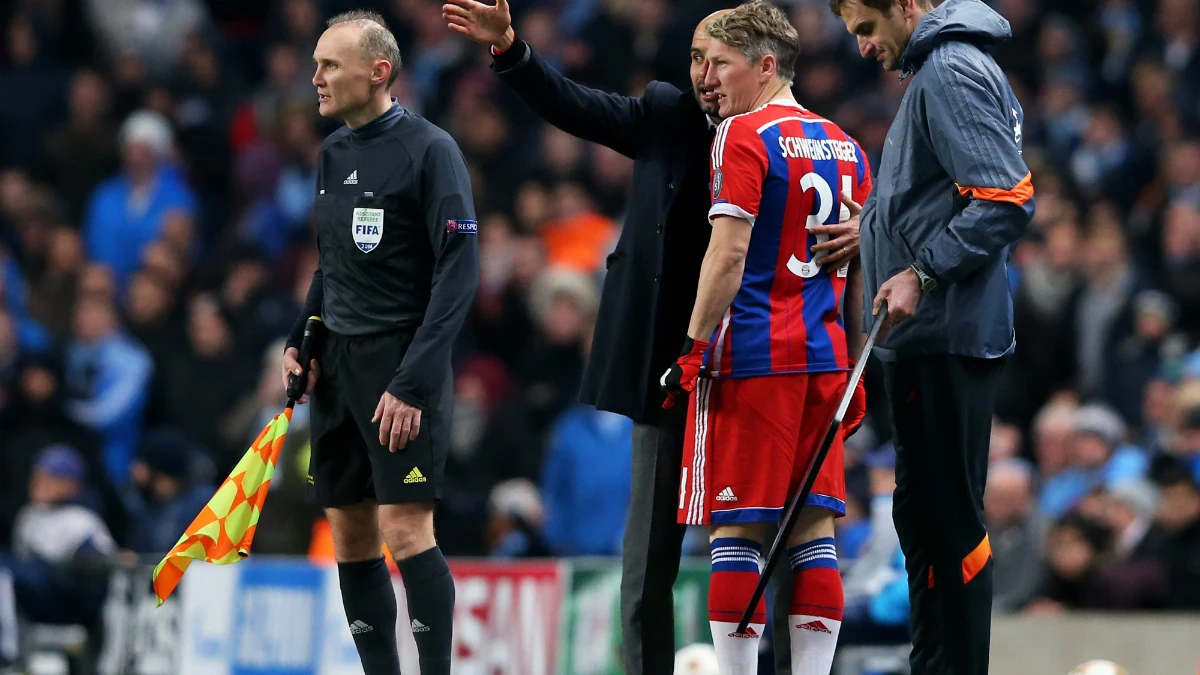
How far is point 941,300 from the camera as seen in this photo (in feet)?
18.1

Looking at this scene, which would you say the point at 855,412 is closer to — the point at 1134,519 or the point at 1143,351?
the point at 1134,519

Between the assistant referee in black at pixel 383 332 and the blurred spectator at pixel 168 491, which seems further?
the blurred spectator at pixel 168 491

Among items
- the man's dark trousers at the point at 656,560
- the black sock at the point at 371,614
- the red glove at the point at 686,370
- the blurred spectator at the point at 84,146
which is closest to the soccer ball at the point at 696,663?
the man's dark trousers at the point at 656,560

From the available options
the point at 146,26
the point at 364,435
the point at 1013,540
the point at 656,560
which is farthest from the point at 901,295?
the point at 146,26

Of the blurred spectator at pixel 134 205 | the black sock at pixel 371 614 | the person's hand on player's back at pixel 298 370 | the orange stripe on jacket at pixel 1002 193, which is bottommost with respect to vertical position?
the black sock at pixel 371 614

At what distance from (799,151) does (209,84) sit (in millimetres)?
11271

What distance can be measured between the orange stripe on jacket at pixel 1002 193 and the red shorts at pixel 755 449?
2.94ft

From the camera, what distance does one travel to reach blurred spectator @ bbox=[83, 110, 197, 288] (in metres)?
14.9

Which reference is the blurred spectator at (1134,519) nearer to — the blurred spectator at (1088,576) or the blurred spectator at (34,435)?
the blurred spectator at (1088,576)

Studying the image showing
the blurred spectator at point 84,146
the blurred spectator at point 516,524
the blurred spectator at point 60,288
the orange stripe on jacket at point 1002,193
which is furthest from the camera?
the blurred spectator at point 84,146

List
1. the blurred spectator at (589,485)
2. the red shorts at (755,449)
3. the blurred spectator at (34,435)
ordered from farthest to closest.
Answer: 1. the blurred spectator at (34,435)
2. the blurred spectator at (589,485)
3. the red shorts at (755,449)

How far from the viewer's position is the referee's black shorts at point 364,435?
20.0ft

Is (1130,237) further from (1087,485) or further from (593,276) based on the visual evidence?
(593,276)

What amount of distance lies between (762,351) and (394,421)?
125 cm
